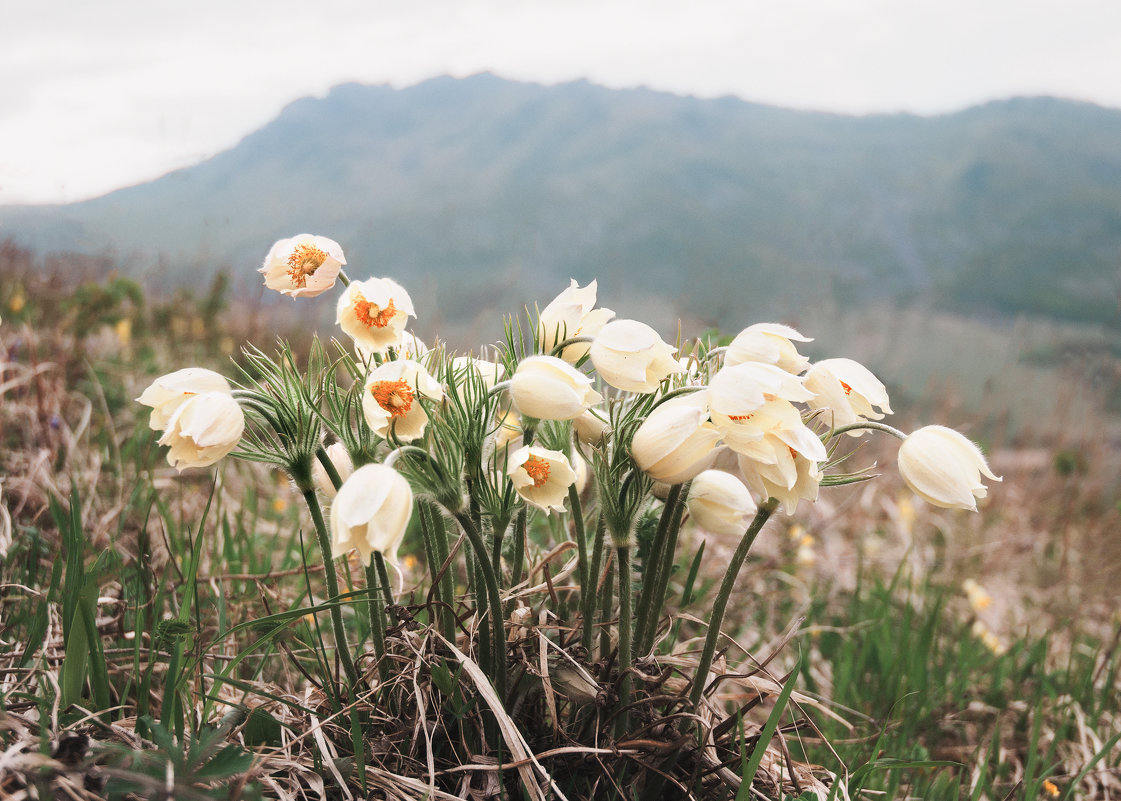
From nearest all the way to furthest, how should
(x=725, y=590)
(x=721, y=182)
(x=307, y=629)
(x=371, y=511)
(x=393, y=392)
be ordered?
(x=371, y=511), (x=393, y=392), (x=725, y=590), (x=307, y=629), (x=721, y=182)

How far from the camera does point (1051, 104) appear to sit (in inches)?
1185

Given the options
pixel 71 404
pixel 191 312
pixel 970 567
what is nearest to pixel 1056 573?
pixel 970 567

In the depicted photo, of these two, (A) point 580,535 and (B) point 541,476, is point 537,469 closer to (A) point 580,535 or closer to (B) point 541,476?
(B) point 541,476

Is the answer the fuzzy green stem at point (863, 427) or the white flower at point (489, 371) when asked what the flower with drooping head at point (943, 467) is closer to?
the fuzzy green stem at point (863, 427)

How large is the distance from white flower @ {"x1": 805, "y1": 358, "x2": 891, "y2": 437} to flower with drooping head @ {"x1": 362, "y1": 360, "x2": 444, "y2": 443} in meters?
0.44

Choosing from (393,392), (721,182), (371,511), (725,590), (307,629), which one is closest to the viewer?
(371,511)

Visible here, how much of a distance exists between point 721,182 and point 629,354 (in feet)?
100

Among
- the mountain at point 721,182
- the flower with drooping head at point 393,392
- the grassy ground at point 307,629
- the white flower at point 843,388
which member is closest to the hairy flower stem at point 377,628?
the grassy ground at point 307,629

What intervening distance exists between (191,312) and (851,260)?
2215 cm

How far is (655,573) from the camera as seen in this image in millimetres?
914

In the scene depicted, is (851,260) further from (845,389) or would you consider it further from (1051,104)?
(845,389)

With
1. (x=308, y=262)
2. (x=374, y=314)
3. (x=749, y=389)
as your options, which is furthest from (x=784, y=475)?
(x=308, y=262)

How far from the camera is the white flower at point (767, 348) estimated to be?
842 mm

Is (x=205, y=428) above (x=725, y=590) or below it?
above
